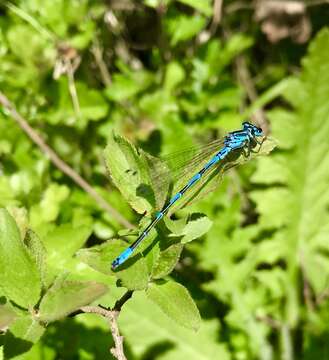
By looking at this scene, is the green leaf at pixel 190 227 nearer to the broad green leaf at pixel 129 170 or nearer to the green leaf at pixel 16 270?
the broad green leaf at pixel 129 170

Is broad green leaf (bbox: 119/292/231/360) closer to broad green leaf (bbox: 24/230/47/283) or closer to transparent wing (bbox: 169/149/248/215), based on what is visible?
transparent wing (bbox: 169/149/248/215)

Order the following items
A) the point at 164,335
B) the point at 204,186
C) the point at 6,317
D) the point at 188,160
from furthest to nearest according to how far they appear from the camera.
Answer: the point at 164,335 → the point at 188,160 → the point at 204,186 → the point at 6,317

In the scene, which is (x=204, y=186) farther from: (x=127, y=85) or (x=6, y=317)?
(x=127, y=85)

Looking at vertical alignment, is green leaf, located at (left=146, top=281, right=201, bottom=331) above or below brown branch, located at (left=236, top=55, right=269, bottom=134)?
below

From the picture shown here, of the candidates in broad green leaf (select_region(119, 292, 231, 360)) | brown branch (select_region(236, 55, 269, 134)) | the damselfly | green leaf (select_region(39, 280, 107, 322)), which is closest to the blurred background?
broad green leaf (select_region(119, 292, 231, 360))

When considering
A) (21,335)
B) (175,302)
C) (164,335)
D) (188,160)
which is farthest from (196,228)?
(164,335)

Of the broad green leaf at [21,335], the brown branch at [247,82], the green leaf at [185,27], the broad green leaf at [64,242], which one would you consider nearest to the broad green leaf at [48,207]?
the broad green leaf at [64,242]

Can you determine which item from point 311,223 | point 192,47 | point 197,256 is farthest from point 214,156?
point 192,47
